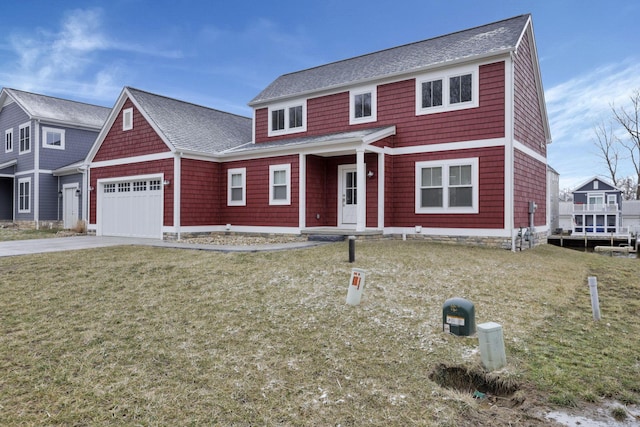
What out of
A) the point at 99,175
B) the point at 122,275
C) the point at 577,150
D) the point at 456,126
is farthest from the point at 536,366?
the point at 577,150

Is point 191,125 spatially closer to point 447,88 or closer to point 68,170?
point 68,170

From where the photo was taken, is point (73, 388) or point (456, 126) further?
point (456, 126)

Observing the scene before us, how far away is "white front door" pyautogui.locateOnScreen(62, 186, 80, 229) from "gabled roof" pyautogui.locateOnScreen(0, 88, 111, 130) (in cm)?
396

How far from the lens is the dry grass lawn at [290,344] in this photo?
3.48 m

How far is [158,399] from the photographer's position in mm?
3619

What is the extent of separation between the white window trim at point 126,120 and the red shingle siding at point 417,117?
6141mm

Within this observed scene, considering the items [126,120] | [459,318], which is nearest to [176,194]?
[126,120]

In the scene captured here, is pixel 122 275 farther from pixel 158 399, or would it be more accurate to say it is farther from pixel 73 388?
pixel 158 399

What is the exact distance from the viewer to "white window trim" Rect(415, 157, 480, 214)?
1234cm

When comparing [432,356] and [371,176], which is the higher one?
[371,176]

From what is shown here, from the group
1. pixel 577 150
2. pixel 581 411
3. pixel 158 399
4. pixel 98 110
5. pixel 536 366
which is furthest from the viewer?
pixel 577 150

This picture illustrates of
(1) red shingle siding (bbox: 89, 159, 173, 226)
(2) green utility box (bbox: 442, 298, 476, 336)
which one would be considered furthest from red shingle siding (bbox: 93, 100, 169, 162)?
(2) green utility box (bbox: 442, 298, 476, 336)

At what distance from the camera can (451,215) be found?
12.8 metres

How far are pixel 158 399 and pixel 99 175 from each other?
16394mm
